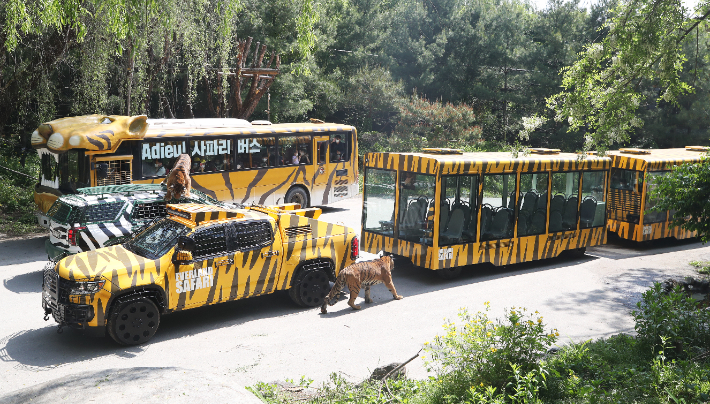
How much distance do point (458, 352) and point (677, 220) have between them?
6.76m

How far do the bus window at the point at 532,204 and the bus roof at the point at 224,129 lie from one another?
850 cm

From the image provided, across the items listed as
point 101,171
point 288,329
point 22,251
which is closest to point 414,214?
point 288,329

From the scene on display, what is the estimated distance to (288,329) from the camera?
957cm

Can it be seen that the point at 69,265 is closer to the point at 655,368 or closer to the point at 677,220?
the point at 655,368

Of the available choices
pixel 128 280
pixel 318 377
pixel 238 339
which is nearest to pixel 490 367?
pixel 318 377

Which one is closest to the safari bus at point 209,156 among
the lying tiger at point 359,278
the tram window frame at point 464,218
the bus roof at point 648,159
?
the lying tiger at point 359,278

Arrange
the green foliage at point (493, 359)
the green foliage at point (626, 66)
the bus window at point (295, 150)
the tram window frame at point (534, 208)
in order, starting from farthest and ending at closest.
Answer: the bus window at point (295, 150), the tram window frame at point (534, 208), the green foliage at point (626, 66), the green foliage at point (493, 359)

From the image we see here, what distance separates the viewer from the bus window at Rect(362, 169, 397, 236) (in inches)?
507

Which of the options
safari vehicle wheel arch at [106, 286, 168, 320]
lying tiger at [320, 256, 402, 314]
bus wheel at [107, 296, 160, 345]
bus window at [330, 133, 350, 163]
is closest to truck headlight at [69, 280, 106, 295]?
safari vehicle wheel arch at [106, 286, 168, 320]

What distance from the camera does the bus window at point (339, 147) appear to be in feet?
68.6

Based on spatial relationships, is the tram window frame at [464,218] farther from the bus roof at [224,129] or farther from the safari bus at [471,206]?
the bus roof at [224,129]

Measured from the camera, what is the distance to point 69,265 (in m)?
8.50

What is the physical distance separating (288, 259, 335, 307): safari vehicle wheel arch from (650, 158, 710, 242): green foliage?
6.08m

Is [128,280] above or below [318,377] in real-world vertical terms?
above
